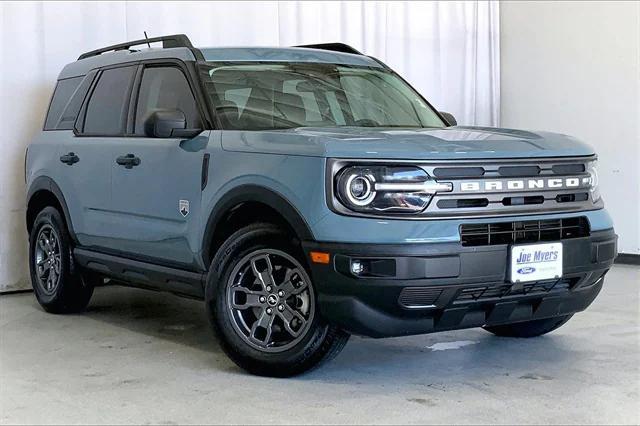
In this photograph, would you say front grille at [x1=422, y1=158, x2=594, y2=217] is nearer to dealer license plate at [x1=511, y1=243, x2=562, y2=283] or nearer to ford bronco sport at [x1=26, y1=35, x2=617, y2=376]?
ford bronco sport at [x1=26, y1=35, x2=617, y2=376]

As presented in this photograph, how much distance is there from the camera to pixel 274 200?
4336 mm

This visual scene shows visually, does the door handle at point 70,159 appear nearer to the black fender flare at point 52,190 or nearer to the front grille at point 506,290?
the black fender flare at point 52,190

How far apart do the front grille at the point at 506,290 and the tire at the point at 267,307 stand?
0.58 metres

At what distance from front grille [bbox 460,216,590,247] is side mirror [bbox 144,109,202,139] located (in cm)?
156

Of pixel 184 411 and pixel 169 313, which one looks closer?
pixel 184 411

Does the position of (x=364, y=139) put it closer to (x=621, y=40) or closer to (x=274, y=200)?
(x=274, y=200)

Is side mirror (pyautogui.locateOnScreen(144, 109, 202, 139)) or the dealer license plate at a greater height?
side mirror (pyautogui.locateOnScreen(144, 109, 202, 139))

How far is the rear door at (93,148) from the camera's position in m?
5.66

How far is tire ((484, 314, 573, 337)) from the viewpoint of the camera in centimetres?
526

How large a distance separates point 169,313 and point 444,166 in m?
2.83

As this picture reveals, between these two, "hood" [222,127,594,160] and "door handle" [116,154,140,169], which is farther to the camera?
"door handle" [116,154,140,169]

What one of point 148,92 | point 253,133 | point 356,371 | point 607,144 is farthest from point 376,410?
point 607,144

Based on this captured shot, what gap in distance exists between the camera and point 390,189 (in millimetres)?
4070

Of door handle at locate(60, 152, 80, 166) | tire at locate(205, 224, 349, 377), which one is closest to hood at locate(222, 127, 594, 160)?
tire at locate(205, 224, 349, 377)
